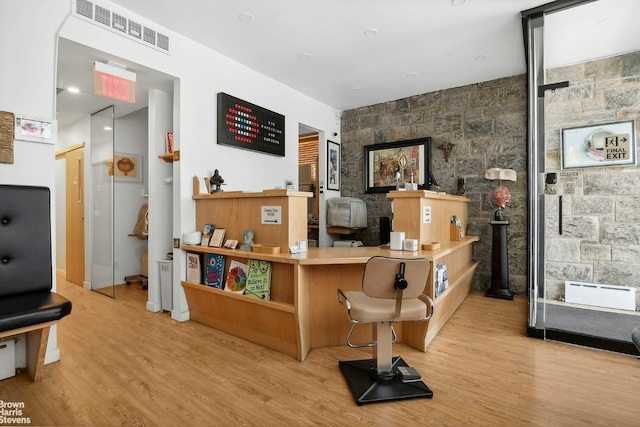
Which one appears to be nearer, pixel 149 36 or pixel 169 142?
pixel 149 36

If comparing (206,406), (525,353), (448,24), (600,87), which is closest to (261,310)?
(206,406)

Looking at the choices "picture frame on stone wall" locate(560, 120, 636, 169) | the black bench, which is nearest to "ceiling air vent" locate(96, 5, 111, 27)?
the black bench

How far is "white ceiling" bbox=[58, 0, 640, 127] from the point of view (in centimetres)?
288

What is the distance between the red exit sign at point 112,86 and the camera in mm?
2834

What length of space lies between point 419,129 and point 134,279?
4919 mm

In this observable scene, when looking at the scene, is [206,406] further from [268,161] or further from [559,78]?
[559,78]

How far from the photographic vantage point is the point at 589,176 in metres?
3.80

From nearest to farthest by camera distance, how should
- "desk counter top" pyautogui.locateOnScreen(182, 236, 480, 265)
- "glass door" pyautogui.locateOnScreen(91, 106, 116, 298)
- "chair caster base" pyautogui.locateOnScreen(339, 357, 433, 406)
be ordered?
"chair caster base" pyautogui.locateOnScreen(339, 357, 433, 406) < "desk counter top" pyautogui.locateOnScreen(182, 236, 480, 265) < "glass door" pyautogui.locateOnScreen(91, 106, 116, 298)

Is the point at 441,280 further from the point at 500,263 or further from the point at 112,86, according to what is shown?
the point at 112,86

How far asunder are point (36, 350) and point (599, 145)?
219 inches

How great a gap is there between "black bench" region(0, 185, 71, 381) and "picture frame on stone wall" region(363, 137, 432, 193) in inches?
157

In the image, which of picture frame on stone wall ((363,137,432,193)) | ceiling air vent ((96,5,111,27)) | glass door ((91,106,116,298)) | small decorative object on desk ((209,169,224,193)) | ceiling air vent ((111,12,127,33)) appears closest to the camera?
ceiling air vent ((96,5,111,27))

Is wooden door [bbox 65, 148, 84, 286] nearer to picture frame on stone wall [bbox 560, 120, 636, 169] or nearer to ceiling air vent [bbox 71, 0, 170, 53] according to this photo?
ceiling air vent [bbox 71, 0, 170, 53]

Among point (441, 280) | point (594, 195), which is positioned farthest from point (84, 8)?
point (594, 195)
